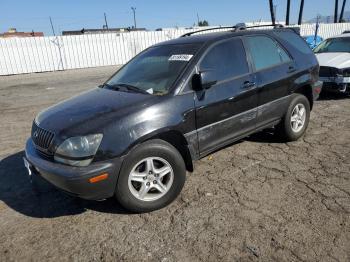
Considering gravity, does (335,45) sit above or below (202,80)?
below

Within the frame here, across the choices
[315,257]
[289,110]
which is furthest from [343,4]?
[315,257]

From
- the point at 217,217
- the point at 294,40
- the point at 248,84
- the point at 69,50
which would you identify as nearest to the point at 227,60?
the point at 248,84

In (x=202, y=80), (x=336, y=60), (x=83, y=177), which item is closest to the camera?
(x=83, y=177)

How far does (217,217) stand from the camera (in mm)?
3189

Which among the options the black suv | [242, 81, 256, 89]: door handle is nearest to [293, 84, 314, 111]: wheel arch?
the black suv

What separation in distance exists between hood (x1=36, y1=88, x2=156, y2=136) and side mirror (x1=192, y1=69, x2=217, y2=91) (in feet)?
1.63

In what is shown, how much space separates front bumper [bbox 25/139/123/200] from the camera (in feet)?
9.52

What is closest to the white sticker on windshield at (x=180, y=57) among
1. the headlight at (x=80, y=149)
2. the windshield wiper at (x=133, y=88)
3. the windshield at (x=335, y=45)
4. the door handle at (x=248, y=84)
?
the windshield wiper at (x=133, y=88)

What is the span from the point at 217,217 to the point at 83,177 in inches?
53.2

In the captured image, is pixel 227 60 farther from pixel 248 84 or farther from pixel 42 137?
pixel 42 137

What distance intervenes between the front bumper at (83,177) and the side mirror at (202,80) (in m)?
1.20

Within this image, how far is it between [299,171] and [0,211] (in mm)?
3564

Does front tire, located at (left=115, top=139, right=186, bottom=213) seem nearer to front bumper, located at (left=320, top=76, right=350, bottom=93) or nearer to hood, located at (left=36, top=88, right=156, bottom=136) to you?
hood, located at (left=36, top=88, right=156, bottom=136)

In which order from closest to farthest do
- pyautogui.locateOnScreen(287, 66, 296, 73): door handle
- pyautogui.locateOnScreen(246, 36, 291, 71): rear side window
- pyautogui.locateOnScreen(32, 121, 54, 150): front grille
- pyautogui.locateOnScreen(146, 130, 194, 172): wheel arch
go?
pyautogui.locateOnScreen(32, 121, 54, 150): front grille, pyautogui.locateOnScreen(146, 130, 194, 172): wheel arch, pyautogui.locateOnScreen(246, 36, 291, 71): rear side window, pyautogui.locateOnScreen(287, 66, 296, 73): door handle
